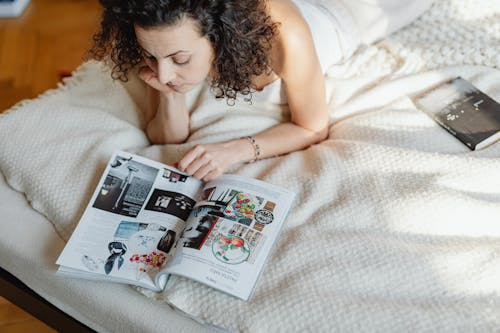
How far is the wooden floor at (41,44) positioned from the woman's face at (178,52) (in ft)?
Answer: 3.05

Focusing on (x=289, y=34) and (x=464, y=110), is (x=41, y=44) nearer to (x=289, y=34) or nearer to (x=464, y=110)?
(x=289, y=34)

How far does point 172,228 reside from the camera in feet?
3.84

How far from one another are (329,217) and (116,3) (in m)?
0.58

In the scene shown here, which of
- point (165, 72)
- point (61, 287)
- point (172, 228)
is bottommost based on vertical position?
point (61, 287)

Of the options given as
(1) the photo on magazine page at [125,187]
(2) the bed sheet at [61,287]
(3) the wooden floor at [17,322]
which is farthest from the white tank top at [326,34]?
(3) the wooden floor at [17,322]

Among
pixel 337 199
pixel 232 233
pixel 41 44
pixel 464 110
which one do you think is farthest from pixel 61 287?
pixel 41 44

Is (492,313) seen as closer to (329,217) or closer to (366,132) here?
(329,217)

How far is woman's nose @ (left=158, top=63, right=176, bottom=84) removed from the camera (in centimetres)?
110

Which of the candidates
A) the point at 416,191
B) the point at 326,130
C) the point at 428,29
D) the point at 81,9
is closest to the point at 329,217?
the point at 416,191

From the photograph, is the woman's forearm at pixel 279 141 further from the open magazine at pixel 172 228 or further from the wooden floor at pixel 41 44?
the wooden floor at pixel 41 44

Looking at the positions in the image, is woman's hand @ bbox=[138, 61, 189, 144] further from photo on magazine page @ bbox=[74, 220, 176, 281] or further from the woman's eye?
photo on magazine page @ bbox=[74, 220, 176, 281]

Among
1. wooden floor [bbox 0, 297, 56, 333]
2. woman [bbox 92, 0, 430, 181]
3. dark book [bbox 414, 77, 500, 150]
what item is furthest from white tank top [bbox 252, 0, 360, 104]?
wooden floor [bbox 0, 297, 56, 333]

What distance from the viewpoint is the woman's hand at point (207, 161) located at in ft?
4.04

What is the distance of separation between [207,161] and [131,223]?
0.21m
